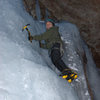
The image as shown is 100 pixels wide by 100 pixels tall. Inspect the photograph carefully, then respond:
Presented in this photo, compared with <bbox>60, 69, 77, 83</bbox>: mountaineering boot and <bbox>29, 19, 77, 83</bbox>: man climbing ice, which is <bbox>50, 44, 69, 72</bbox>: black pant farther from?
<bbox>60, 69, 77, 83</bbox>: mountaineering boot

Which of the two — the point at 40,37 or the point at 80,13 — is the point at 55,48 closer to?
the point at 40,37

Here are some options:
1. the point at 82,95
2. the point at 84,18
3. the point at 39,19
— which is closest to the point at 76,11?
the point at 84,18

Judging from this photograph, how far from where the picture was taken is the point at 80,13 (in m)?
4.64

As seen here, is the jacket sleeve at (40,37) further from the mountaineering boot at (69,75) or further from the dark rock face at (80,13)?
the dark rock face at (80,13)

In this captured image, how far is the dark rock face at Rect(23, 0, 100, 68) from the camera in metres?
4.50

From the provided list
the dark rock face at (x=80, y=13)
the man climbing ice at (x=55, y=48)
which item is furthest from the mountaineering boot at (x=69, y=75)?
the dark rock face at (x=80, y=13)

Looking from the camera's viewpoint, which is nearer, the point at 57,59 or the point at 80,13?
the point at 57,59

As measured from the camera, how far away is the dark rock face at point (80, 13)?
14.8 feet

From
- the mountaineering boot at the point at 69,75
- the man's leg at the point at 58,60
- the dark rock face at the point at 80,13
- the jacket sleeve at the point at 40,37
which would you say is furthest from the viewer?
the dark rock face at the point at 80,13

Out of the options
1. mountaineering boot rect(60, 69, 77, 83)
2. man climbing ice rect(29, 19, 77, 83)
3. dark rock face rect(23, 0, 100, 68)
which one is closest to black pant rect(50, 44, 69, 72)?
man climbing ice rect(29, 19, 77, 83)

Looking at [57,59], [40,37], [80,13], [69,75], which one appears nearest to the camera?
[69,75]

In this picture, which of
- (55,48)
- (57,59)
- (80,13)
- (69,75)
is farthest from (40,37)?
(80,13)

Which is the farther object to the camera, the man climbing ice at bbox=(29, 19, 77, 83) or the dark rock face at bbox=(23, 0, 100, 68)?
the dark rock face at bbox=(23, 0, 100, 68)

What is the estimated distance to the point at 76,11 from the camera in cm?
466
